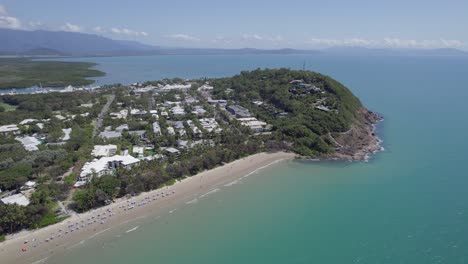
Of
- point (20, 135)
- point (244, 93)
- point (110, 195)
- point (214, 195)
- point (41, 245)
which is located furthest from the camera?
point (244, 93)

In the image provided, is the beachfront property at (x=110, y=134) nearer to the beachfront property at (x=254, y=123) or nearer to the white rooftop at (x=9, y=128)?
the white rooftop at (x=9, y=128)

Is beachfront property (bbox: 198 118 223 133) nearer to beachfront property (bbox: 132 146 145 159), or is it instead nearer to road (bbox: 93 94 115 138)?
beachfront property (bbox: 132 146 145 159)

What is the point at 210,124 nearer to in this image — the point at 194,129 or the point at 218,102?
the point at 194,129

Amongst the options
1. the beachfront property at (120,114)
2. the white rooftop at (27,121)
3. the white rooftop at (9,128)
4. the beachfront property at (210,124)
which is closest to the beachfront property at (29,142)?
the white rooftop at (9,128)

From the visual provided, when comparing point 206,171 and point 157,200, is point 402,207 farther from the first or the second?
point 157,200

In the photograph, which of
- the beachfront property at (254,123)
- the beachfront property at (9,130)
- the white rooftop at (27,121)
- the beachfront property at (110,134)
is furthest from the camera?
the white rooftop at (27,121)

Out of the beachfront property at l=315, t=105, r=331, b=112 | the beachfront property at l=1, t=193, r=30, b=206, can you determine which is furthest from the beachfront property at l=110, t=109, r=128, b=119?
the beachfront property at l=315, t=105, r=331, b=112

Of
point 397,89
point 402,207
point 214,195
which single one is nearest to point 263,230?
point 214,195
